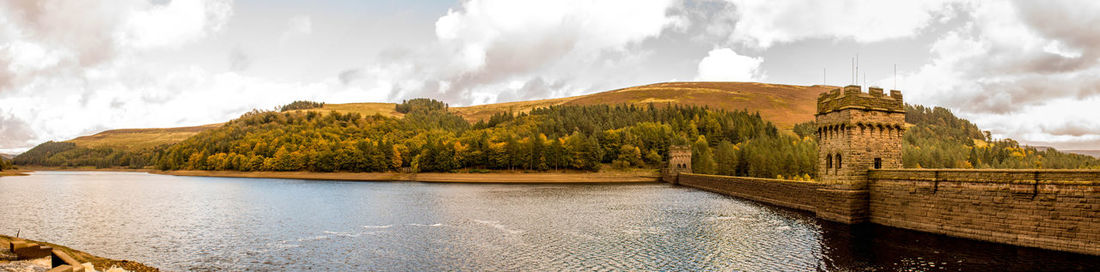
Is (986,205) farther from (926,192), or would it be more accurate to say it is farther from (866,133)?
(866,133)

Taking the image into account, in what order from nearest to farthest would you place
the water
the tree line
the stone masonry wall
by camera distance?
the stone masonry wall, the water, the tree line

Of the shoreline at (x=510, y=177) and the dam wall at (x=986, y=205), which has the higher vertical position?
the dam wall at (x=986, y=205)

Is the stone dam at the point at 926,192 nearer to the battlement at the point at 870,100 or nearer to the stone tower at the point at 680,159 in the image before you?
the battlement at the point at 870,100

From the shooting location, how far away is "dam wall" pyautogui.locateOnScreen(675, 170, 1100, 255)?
80.0 ft

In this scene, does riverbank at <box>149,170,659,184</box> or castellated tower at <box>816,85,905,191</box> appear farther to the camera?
riverbank at <box>149,170,659,184</box>

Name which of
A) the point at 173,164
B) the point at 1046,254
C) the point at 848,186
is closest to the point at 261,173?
the point at 173,164

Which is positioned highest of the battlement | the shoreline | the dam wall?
the battlement

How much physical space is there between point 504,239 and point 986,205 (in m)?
27.0

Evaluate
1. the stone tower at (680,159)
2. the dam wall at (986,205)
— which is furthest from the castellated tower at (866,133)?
the stone tower at (680,159)

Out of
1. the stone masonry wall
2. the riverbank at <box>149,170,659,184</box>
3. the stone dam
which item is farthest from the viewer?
the riverbank at <box>149,170,659,184</box>

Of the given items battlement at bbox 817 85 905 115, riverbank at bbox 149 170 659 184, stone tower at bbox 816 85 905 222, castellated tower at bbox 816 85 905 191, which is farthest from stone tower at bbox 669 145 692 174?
battlement at bbox 817 85 905 115

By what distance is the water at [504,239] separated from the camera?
87.0 feet

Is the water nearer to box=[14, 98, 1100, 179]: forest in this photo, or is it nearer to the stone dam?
the stone dam

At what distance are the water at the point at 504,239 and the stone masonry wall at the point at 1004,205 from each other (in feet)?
2.58
